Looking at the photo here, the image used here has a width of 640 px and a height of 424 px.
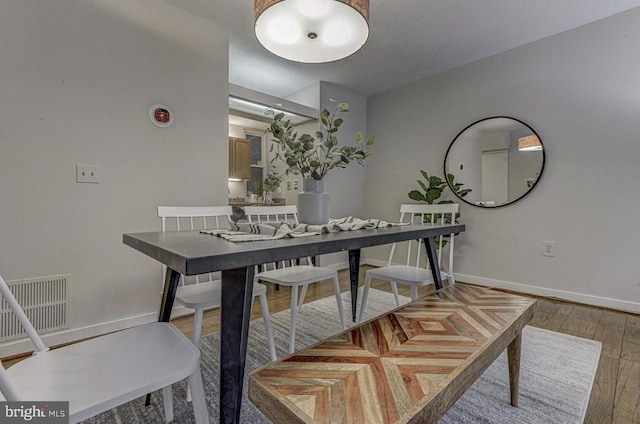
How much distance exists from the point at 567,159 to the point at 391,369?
2.97 meters

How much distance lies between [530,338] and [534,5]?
2.50 metres

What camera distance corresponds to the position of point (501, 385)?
1.47 meters

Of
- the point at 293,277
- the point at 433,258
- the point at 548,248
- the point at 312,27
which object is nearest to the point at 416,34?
the point at 312,27

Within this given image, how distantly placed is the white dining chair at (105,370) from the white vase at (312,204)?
2.71 ft

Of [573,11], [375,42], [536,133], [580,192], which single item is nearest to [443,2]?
[375,42]

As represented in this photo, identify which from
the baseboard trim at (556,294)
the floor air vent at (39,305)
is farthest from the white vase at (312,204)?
the baseboard trim at (556,294)

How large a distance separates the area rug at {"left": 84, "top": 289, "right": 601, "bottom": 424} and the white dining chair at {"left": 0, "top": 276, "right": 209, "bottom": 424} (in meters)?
0.54

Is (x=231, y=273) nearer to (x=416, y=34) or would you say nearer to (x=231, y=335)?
(x=231, y=335)

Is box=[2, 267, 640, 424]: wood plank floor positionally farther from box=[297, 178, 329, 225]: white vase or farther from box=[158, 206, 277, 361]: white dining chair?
box=[297, 178, 329, 225]: white vase

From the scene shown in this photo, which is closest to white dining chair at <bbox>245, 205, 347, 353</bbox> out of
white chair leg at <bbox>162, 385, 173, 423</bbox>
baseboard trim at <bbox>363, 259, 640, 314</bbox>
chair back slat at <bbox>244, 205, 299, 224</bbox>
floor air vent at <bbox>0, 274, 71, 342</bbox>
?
chair back slat at <bbox>244, 205, 299, 224</bbox>

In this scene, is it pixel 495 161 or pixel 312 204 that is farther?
pixel 495 161

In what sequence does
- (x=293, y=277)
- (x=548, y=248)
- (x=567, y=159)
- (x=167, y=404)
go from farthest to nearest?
(x=548, y=248) < (x=567, y=159) < (x=293, y=277) < (x=167, y=404)

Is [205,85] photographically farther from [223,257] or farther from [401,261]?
[401,261]

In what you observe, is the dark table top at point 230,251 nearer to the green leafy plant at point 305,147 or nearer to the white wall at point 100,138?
the green leafy plant at point 305,147
